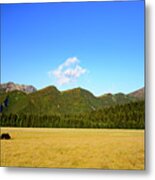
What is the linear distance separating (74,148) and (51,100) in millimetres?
275

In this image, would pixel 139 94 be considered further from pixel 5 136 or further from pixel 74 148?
pixel 5 136

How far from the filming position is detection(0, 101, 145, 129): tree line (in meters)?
2.22

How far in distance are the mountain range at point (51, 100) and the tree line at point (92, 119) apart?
0.07 ft

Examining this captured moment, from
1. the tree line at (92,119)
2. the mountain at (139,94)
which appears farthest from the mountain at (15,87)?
the mountain at (139,94)

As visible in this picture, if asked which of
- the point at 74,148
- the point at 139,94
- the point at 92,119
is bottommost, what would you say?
the point at 74,148

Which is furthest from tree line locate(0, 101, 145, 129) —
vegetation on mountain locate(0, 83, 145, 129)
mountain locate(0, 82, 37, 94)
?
mountain locate(0, 82, 37, 94)

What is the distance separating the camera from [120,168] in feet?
7.25

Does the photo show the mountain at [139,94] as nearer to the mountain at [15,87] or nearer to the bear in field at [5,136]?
the mountain at [15,87]

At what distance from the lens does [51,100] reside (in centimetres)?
231

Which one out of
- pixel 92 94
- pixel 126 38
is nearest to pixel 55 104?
pixel 92 94

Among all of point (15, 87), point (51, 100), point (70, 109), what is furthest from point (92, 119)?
point (15, 87)

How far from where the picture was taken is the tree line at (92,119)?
2.22 m

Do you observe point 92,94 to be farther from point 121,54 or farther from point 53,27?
point 53,27

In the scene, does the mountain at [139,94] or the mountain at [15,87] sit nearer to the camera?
the mountain at [139,94]
